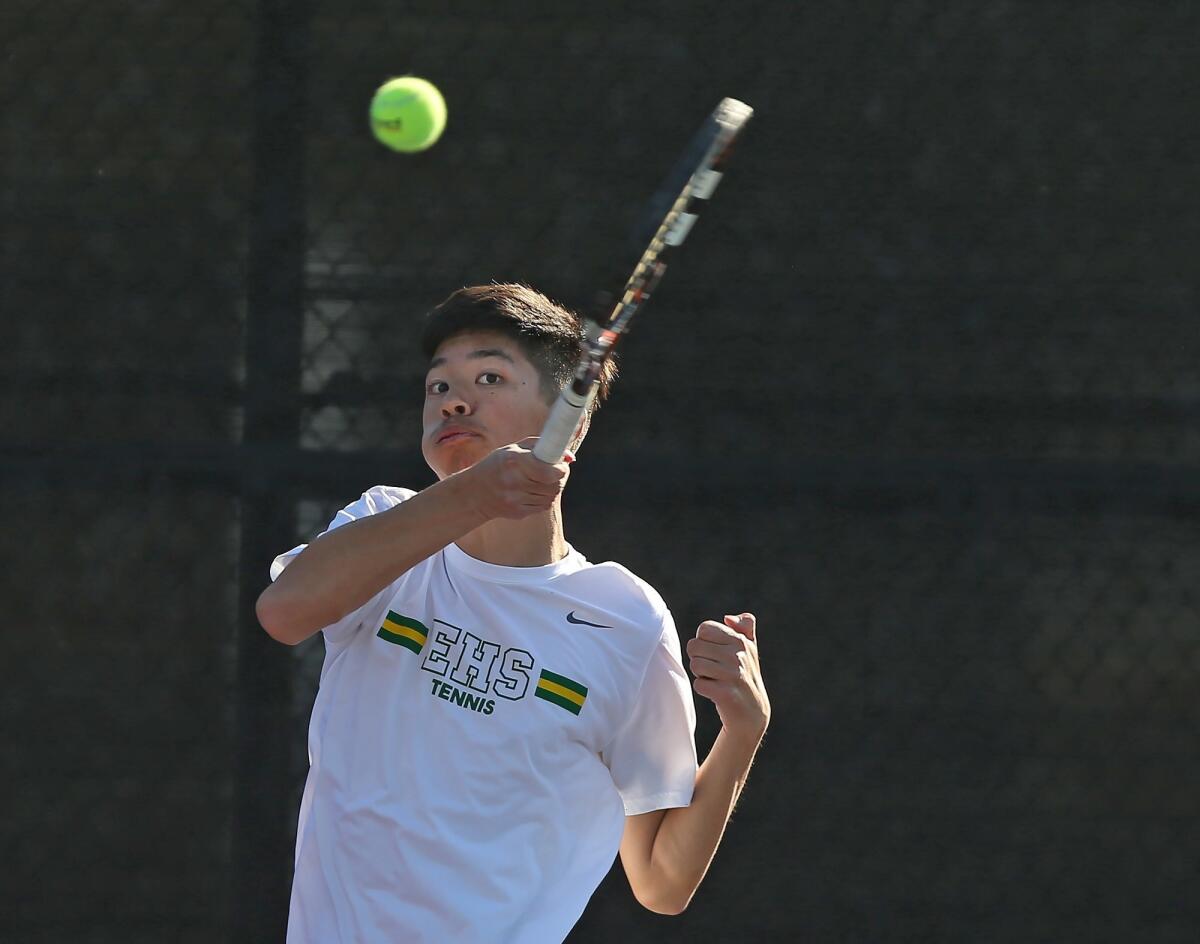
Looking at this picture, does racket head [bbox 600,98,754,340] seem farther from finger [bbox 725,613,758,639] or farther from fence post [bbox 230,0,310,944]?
fence post [bbox 230,0,310,944]

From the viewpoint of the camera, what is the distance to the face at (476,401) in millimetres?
1658

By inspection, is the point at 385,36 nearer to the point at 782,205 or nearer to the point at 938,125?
the point at 782,205

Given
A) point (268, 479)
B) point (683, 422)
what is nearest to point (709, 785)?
point (683, 422)

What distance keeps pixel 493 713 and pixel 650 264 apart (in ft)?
1.64

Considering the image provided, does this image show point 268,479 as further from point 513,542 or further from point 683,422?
point 513,542

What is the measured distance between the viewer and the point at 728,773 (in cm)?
165

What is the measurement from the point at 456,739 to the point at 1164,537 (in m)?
1.30

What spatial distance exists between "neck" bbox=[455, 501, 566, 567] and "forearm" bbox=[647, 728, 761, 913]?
28cm

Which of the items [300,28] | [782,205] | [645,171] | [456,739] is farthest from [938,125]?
[456,739]

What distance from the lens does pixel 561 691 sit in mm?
1646

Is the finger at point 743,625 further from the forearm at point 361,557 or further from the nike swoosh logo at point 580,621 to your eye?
the forearm at point 361,557

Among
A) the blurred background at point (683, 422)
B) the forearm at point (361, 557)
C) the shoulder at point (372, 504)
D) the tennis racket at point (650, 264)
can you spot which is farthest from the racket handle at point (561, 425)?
the blurred background at point (683, 422)

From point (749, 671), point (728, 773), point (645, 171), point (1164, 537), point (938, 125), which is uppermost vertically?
point (938, 125)

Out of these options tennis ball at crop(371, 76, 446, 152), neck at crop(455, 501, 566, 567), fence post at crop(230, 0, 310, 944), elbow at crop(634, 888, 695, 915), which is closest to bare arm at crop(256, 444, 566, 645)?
neck at crop(455, 501, 566, 567)
